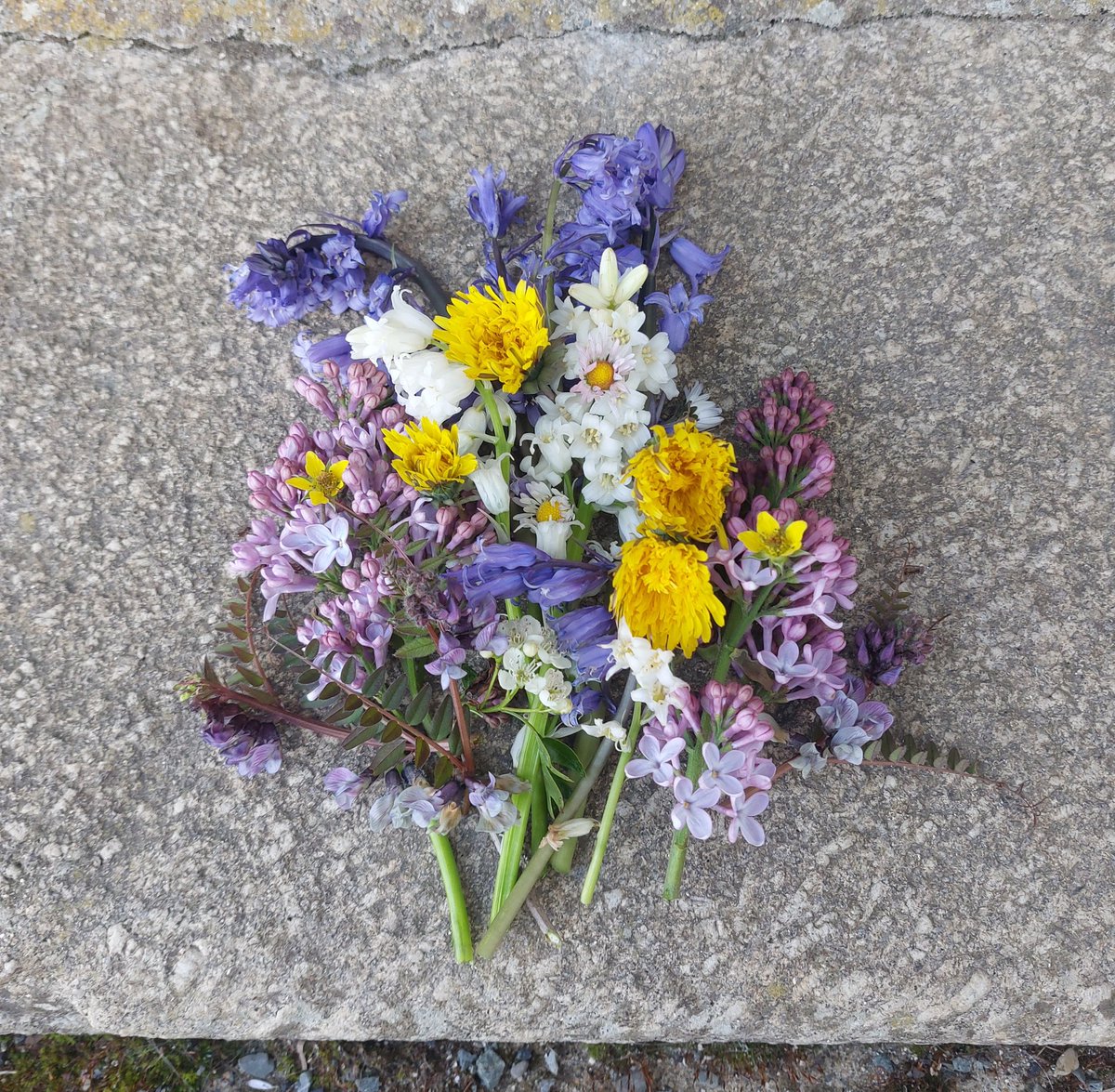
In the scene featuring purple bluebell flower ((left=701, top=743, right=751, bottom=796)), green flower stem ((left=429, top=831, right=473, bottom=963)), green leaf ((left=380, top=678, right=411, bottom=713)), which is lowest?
green flower stem ((left=429, top=831, right=473, bottom=963))

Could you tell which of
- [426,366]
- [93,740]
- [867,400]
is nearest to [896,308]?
[867,400]

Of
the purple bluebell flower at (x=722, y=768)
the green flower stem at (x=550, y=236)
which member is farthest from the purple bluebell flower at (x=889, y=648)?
the green flower stem at (x=550, y=236)

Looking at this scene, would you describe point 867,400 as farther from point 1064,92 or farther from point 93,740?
point 93,740

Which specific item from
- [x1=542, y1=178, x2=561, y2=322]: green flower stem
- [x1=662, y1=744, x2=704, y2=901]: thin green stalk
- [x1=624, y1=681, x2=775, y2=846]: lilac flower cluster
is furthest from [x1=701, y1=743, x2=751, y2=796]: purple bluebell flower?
[x1=542, y1=178, x2=561, y2=322]: green flower stem

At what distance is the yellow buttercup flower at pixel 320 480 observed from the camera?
108cm

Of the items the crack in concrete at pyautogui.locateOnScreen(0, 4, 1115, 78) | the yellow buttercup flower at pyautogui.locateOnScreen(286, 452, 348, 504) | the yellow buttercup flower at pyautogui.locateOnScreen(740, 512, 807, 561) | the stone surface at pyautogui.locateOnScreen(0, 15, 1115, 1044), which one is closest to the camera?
the yellow buttercup flower at pyautogui.locateOnScreen(740, 512, 807, 561)

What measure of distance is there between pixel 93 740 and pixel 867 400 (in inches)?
57.2

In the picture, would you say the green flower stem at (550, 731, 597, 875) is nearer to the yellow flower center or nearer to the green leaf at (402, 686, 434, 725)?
the green leaf at (402, 686, 434, 725)

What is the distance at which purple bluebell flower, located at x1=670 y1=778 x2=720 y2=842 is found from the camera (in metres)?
1.04

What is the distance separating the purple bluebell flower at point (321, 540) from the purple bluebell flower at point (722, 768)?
1.83 feet

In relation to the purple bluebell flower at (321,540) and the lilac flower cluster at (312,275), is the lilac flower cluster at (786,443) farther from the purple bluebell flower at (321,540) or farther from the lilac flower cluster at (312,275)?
the lilac flower cluster at (312,275)

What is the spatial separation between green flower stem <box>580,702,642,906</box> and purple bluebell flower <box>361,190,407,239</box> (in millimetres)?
922

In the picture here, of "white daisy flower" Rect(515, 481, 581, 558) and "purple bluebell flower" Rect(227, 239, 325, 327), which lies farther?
"purple bluebell flower" Rect(227, 239, 325, 327)

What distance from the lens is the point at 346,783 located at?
4.04 ft
